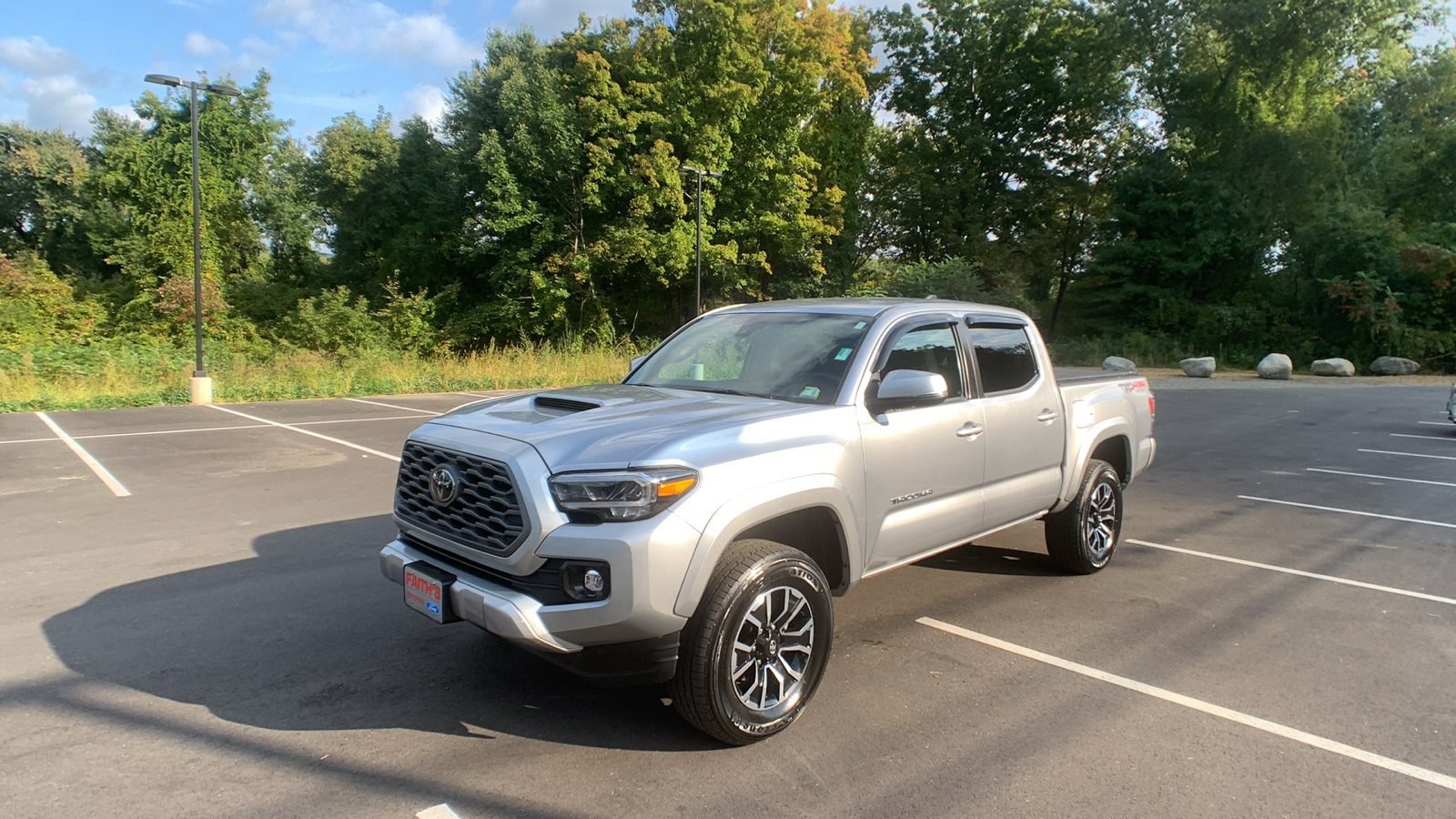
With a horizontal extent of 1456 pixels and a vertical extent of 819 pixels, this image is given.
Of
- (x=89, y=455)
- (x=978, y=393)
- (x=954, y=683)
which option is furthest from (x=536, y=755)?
(x=89, y=455)

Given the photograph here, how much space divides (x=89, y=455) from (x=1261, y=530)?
12902 mm

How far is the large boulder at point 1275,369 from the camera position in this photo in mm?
27484

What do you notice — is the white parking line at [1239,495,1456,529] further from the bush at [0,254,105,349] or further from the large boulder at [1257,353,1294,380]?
the bush at [0,254,105,349]

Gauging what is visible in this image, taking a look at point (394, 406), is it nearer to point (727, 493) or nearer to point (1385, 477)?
point (727, 493)

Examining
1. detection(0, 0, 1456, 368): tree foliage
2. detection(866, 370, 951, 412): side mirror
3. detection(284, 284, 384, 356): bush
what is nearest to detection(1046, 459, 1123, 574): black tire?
detection(866, 370, 951, 412): side mirror

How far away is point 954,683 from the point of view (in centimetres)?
403

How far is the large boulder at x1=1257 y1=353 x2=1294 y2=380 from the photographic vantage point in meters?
27.5

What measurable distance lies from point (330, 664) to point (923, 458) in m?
3.11

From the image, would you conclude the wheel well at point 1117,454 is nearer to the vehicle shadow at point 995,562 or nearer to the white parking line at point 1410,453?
the vehicle shadow at point 995,562

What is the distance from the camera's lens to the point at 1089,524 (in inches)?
225

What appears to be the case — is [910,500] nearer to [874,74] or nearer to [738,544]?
[738,544]

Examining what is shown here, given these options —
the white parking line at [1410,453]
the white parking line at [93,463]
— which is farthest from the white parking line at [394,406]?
the white parking line at [1410,453]

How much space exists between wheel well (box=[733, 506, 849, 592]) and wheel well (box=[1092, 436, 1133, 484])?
2.99 metres

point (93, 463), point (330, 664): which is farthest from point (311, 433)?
point (330, 664)
